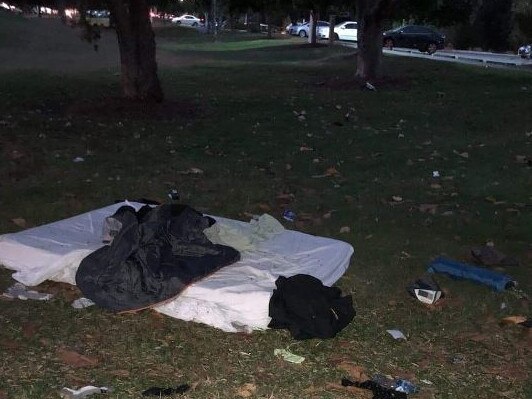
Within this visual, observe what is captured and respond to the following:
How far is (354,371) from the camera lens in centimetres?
426

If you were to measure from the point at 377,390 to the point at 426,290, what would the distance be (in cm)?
153

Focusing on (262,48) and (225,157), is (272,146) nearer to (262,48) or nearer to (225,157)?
A: (225,157)

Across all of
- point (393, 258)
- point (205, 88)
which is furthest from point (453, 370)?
point (205, 88)

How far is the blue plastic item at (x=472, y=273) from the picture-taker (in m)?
5.62

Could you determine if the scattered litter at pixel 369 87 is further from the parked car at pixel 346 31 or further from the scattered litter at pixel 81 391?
the parked car at pixel 346 31

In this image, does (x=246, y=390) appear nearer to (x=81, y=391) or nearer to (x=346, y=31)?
(x=81, y=391)

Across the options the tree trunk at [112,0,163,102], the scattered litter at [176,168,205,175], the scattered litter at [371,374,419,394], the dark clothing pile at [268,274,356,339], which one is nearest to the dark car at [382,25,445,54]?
the tree trunk at [112,0,163,102]

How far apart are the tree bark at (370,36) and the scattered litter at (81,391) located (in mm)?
15652

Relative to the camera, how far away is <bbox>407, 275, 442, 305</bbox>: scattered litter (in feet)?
17.6

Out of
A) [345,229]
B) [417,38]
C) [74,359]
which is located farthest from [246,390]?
[417,38]

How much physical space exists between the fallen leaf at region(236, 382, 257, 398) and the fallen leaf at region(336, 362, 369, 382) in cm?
61

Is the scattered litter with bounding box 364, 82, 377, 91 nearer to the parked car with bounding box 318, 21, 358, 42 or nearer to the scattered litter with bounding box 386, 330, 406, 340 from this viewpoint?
the scattered litter with bounding box 386, 330, 406, 340

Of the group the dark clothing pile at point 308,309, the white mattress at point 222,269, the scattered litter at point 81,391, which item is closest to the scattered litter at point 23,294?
the white mattress at point 222,269

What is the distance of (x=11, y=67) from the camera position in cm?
2161
